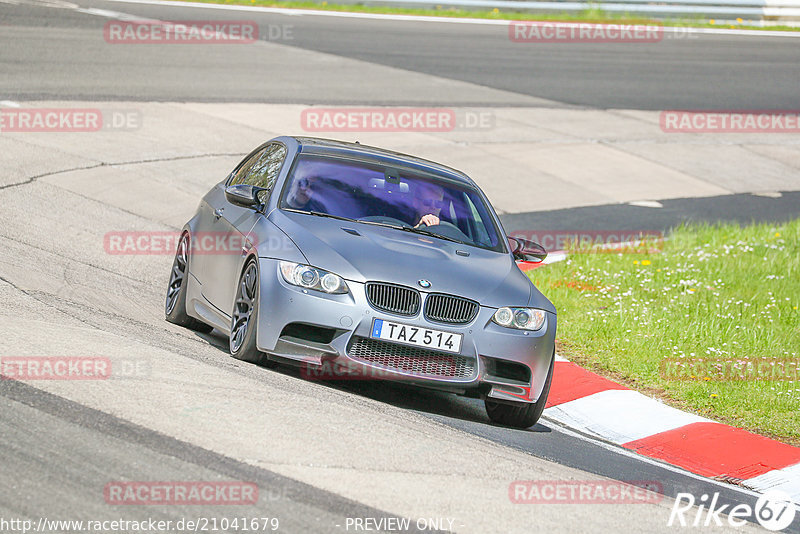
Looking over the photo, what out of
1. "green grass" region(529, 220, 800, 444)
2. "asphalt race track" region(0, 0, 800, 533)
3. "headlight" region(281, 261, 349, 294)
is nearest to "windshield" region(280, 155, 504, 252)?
"headlight" region(281, 261, 349, 294)

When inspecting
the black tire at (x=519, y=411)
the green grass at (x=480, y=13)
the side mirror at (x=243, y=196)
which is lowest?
the black tire at (x=519, y=411)

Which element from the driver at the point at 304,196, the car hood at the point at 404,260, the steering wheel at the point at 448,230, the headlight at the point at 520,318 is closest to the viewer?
the car hood at the point at 404,260

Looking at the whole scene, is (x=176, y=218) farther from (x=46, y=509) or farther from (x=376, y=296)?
(x=46, y=509)

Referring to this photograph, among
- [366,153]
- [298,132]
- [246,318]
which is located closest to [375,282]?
[246,318]

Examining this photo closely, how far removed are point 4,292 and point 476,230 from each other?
11.0 feet

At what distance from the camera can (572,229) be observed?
600 inches

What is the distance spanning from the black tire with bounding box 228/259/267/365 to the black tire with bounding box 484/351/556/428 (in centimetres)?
156

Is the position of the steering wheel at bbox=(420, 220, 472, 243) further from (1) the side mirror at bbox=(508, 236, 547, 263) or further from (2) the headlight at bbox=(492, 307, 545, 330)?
(2) the headlight at bbox=(492, 307, 545, 330)

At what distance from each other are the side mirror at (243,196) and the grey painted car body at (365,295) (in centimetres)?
9

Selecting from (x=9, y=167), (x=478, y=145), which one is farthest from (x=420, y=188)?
(x=478, y=145)

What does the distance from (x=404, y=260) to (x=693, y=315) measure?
436 centimetres

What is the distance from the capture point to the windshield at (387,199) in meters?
8.30

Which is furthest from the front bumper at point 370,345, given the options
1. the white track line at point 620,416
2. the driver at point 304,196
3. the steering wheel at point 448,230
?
the steering wheel at point 448,230

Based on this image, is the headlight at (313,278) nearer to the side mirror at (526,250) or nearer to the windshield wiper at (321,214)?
the windshield wiper at (321,214)
